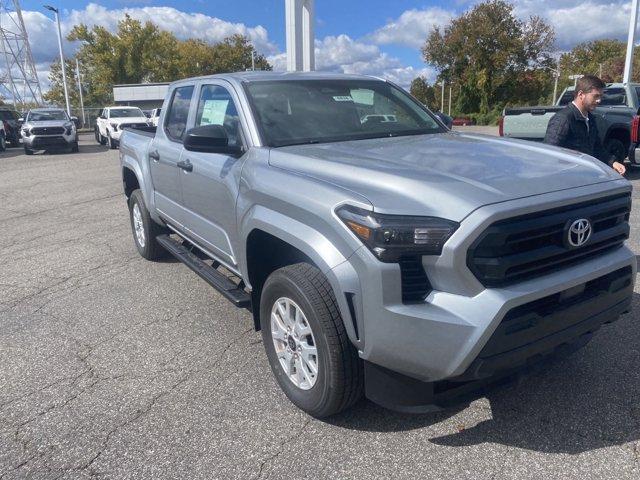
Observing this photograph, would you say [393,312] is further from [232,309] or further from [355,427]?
[232,309]

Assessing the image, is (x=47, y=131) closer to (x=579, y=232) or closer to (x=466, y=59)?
(x=579, y=232)

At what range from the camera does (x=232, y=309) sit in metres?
4.77

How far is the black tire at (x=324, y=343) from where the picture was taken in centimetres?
271

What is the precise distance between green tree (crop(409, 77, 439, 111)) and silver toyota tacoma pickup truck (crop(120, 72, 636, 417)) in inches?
2972

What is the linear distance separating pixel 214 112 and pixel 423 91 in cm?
7970

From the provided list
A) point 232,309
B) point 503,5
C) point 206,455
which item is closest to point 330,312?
point 206,455

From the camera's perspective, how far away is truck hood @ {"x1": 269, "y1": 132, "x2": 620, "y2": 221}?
2.49 meters

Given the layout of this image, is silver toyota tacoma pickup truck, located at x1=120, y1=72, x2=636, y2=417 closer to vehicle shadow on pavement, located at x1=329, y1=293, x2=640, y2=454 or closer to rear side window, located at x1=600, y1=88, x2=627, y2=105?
vehicle shadow on pavement, located at x1=329, y1=293, x2=640, y2=454

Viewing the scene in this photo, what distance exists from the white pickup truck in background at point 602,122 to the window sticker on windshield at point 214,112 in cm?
754

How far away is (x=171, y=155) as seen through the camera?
479 centimetres

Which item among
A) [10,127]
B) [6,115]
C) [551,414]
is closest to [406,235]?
[551,414]

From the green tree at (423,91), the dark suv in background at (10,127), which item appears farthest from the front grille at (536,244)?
the green tree at (423,91)

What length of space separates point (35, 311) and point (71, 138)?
1929 cm

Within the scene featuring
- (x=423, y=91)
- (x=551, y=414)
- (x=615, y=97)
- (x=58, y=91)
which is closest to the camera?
(x=551, y=414)
